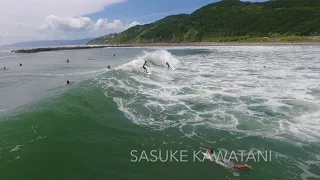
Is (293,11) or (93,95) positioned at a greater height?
(293,11)

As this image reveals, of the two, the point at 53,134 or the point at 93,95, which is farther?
the point at 93,95

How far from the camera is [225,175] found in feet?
40.8

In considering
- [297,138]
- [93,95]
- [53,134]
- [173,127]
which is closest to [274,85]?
[297,138]

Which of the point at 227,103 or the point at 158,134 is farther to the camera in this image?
the point at 227,103

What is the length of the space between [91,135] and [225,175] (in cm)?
811

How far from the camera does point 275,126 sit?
18.0 meters

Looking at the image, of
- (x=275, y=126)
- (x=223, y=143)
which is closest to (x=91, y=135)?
(x=223, y=143)

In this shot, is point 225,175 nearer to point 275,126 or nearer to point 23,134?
point 275,126

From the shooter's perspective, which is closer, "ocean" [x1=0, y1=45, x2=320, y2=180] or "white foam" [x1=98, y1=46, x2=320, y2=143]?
"ocean" [x1=0, y1=45, x2=320, y2=180]

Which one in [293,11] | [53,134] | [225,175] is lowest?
[225,175]

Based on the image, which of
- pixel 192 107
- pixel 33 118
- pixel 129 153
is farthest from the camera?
pixel 192 107

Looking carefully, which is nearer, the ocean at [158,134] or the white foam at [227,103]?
the ocean at [158,134]

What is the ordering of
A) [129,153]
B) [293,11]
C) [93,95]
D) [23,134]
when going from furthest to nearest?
[293,11] → [93,95] → [23,134] → [129,153]

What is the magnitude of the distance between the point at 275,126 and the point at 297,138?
1998 mm
